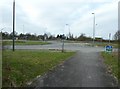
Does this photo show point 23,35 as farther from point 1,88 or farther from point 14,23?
point 1,88

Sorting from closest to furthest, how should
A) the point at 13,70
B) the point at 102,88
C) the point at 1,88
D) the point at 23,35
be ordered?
1. the point at 1,88
2. the point at 102,88
3. the point at 13,70
4. the point at 23,35

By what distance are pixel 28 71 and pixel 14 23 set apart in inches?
786

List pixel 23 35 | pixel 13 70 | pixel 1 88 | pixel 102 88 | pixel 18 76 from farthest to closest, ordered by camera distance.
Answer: pixel 23 35
pixel 13 70
pixel 18 76
pixel 102 88
pixel 1 88

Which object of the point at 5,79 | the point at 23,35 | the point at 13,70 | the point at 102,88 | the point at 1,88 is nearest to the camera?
the point at 1,88

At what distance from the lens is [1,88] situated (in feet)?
28.5

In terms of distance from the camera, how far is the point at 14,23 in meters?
32.0

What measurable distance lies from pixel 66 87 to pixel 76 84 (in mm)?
727

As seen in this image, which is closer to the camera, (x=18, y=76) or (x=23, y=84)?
(x=23, y=84)

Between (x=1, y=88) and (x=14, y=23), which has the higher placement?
(x=14, y=23)

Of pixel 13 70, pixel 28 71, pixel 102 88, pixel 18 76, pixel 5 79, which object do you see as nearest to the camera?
pixel 102 88

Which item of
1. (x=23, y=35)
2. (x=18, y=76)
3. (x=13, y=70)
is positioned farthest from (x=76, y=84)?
(x=23, y=35)

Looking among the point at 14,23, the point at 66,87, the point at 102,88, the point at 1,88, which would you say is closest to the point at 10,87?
the point at 1,88

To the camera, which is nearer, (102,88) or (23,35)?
(102,88)

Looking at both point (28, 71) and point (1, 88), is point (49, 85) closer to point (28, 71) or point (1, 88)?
point (1, 88)
